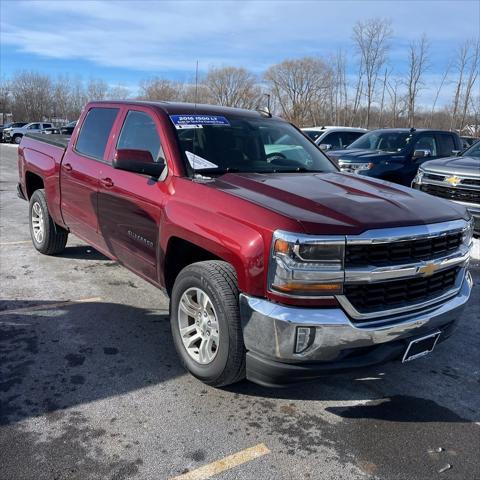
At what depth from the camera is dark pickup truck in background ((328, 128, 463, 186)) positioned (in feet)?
34.2

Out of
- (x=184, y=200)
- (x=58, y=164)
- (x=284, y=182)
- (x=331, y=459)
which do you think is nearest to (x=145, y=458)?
(x=331, y=459)

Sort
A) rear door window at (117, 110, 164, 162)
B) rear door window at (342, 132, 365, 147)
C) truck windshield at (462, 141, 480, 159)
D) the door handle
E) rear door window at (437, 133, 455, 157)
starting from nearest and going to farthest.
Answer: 1. rear door window at (117, 110, 164, 162)
2. the door handle
3. truck windshield at (462, 141, 480, 159)
4. rear door window at (437, 133, 455, 157)
5. rear door window at (342, 132, 365, 147)

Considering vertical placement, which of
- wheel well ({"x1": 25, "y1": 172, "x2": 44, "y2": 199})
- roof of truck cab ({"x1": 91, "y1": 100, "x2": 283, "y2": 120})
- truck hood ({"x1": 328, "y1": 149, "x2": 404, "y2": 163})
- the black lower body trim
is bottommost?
the black lower body trim

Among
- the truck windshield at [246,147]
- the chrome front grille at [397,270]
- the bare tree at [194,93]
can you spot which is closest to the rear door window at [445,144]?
the bare tree at [194,93]

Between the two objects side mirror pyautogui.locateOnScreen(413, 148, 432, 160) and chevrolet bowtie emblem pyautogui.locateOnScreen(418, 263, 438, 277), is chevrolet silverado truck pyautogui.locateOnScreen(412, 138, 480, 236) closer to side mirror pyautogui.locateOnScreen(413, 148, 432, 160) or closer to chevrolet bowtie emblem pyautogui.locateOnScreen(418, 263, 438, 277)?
side mirror pyautogui.locateOnScreen(413, 148, 432, 160)

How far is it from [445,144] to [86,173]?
9.48 metres

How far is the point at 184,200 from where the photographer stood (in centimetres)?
348

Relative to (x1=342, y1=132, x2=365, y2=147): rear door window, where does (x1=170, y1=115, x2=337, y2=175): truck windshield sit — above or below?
below

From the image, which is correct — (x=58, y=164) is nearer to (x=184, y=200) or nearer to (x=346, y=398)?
(x=184, y=200)

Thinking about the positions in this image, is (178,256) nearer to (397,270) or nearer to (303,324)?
(303,324)

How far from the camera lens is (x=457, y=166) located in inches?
328

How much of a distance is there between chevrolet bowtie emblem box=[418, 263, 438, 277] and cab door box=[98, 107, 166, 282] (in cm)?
184

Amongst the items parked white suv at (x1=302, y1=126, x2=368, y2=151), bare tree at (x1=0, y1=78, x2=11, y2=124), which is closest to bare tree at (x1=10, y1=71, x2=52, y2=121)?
bare tree at (x1=0, y1=78, x2=11, y2=124)

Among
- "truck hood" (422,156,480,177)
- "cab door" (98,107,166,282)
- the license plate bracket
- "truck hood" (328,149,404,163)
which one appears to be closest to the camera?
the license plate bracket
